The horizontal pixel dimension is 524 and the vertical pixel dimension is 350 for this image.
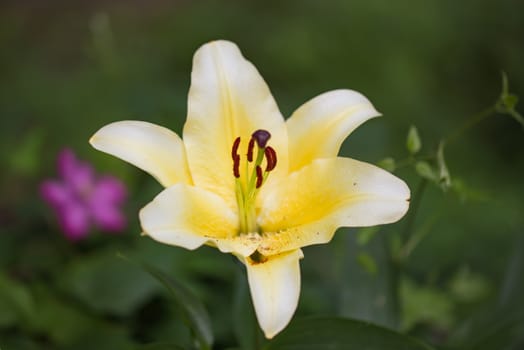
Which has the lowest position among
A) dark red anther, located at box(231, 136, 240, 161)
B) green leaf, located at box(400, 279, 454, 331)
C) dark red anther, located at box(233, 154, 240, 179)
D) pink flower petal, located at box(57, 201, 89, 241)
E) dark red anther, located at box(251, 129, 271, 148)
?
green leaf, located at box(400, 279, 454, 331)

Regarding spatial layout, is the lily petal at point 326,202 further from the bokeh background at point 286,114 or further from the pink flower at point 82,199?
the pink flower at point 82,199

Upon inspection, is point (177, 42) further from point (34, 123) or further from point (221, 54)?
point (221, 54)

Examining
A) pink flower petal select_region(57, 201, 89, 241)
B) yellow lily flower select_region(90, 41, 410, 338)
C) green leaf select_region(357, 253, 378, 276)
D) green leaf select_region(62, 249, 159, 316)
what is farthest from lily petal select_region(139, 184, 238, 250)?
pink flower petal select_region(57, 201, 89, 241)

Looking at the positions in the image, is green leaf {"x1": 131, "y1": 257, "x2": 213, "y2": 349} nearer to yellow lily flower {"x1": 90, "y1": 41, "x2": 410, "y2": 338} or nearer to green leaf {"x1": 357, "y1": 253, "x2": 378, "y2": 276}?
yellow lily flower {"x1": 90, "y1": 41, "x2": 410, "y2": 338}

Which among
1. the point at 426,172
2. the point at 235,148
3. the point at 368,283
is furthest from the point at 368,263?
the point at 235,148

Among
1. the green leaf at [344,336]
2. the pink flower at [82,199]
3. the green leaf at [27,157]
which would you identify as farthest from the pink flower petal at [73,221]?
the green leaf at [344,336]
